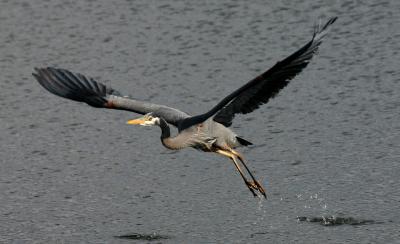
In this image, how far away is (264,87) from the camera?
13.4 metres

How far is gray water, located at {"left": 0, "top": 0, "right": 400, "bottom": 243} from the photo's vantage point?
1365 centimetres

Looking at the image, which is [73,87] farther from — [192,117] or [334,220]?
[334,220]

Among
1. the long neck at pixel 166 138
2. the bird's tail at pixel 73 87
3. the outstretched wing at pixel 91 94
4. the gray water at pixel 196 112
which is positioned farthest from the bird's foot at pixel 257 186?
the bird's tail at pixel 73 87

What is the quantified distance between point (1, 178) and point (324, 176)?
4529mm

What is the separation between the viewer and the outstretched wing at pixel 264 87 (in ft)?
40.1

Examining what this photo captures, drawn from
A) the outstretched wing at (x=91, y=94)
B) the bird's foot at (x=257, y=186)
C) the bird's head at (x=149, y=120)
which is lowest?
the bird's foot at (x=257, y=186)

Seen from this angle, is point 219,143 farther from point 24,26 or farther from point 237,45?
point 24,26

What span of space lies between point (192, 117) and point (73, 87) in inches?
69.6

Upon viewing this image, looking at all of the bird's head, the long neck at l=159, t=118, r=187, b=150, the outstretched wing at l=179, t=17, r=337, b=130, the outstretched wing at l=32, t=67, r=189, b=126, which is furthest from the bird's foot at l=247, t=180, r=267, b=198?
the bird's head

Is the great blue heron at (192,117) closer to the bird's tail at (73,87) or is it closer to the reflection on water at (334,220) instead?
the bird's tail at (73,87)

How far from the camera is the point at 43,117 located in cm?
1802

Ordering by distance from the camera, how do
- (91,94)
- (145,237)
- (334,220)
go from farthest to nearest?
(91,94) → (334,220) → (145,237)

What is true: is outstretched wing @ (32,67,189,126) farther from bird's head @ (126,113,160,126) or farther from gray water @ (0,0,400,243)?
gray water @ (0,0,400,243)

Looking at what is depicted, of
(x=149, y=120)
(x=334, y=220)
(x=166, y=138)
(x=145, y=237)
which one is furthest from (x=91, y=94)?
(x=334, y=220)
